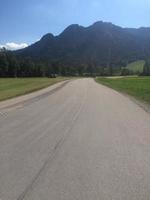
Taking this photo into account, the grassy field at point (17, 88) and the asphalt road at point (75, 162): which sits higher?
the asphalt road at point (75, 162)

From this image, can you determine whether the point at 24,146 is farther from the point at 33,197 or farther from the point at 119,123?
the point at 119,123

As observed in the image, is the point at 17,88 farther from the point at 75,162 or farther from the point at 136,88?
the point at 75,162

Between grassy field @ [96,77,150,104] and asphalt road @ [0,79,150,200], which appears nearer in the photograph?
asphalt road @ [0,79,150,200]

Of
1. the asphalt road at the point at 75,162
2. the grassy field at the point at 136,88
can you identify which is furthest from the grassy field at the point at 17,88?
the asphalt road at the point at 75,162

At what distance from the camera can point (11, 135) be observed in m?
10.5


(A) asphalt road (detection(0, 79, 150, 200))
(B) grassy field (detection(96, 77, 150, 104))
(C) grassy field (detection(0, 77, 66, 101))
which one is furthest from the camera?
(C) grassy field (detection(0, 77, 66, 101))

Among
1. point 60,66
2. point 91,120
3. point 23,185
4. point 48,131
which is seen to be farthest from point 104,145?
point 60,66

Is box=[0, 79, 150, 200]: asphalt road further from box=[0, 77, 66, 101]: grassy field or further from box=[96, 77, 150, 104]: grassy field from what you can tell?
box=[0, 77, 66, 101]: grassy field

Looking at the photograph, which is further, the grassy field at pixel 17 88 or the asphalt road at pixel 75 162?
the grassy field at pixel 17 88

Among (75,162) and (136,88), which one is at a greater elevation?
(75,162)

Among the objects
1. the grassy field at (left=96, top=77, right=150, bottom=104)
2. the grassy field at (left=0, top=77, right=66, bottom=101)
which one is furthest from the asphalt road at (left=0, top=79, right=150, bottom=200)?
the grassy field at (left=0, top=77, right=66, bottom=101)

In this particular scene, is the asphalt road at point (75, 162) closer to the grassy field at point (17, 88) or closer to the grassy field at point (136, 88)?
the grassy field at point (136, 88)

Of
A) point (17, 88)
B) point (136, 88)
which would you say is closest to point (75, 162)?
point (136, 88)

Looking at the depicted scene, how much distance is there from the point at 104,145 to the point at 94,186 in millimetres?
3360
